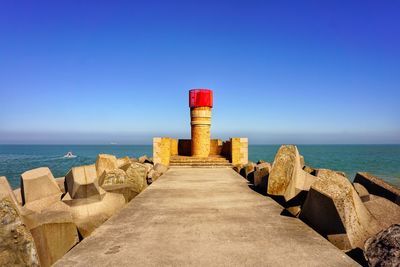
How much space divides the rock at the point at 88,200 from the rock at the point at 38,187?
0.28 m

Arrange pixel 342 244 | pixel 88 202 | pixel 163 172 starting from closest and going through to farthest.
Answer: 1. pixel 342 244
2. pixel 88 202
3. pixel 163 172

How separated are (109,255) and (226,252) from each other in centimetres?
122

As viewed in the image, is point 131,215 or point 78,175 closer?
point 131,215

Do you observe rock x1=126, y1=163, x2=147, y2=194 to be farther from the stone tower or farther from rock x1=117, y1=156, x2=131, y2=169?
the stone tower

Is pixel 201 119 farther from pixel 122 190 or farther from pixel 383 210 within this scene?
pixel 383 210

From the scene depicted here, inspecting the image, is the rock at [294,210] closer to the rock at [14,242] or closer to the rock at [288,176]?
the rock at [288,176]

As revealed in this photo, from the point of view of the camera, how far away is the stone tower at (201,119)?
47.9ft

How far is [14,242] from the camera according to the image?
268cm

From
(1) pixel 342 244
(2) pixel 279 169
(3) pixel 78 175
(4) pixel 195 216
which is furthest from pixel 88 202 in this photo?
(1) pixel 342 244

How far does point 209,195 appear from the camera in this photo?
6141 millimetres

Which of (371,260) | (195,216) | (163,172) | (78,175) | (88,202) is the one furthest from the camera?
(163,172)

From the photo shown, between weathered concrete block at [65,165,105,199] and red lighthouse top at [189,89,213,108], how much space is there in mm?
9467

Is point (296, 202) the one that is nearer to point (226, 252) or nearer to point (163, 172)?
point (226, 252)

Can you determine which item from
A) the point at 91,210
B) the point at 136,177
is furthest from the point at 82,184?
the point at 136,177
